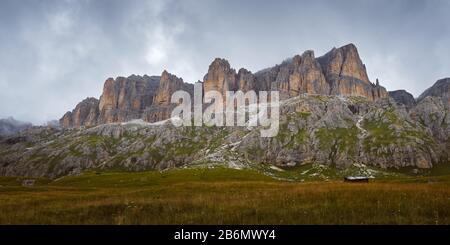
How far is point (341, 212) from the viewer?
20.5 m

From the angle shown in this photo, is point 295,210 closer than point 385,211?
No
